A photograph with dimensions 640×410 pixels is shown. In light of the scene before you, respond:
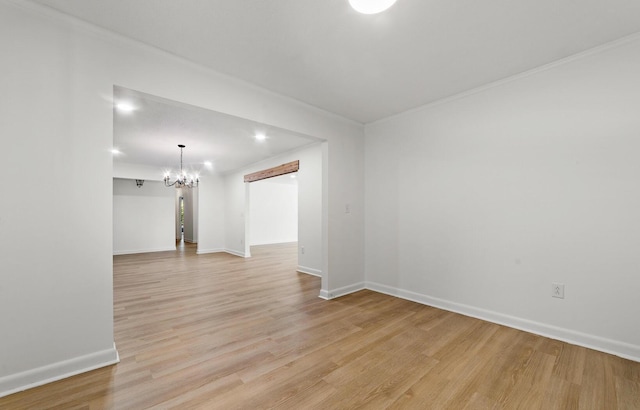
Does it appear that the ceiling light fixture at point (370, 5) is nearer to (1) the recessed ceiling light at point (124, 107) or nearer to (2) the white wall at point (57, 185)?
(2) the white wall at point (57, 185)

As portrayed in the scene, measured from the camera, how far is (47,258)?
1802mm

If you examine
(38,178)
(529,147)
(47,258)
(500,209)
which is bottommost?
(47,258)

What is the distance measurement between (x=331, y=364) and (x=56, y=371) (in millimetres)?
1890

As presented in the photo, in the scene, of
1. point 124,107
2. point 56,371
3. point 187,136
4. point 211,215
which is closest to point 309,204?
point 187,136

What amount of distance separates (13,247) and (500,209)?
4.03m

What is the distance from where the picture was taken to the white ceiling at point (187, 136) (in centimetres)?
325

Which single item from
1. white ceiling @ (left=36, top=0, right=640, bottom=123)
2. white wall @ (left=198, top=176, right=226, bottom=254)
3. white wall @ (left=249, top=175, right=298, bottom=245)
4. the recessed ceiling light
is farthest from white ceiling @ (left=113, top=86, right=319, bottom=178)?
white wall @ (left=249, top=175, right=298, bottom=245)

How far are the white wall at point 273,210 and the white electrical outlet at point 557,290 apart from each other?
8.21m

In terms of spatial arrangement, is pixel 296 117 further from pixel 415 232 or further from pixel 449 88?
pixel 415 232

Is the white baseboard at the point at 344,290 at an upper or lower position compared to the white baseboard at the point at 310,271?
upper

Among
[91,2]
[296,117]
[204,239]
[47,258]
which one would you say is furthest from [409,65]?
[204,239]

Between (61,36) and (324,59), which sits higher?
(324,59)

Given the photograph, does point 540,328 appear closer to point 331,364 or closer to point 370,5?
point 331,364

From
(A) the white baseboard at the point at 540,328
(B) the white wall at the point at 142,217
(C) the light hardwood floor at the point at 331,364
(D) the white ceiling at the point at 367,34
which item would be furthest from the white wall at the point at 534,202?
(B) the white wall at the point at 142,217
